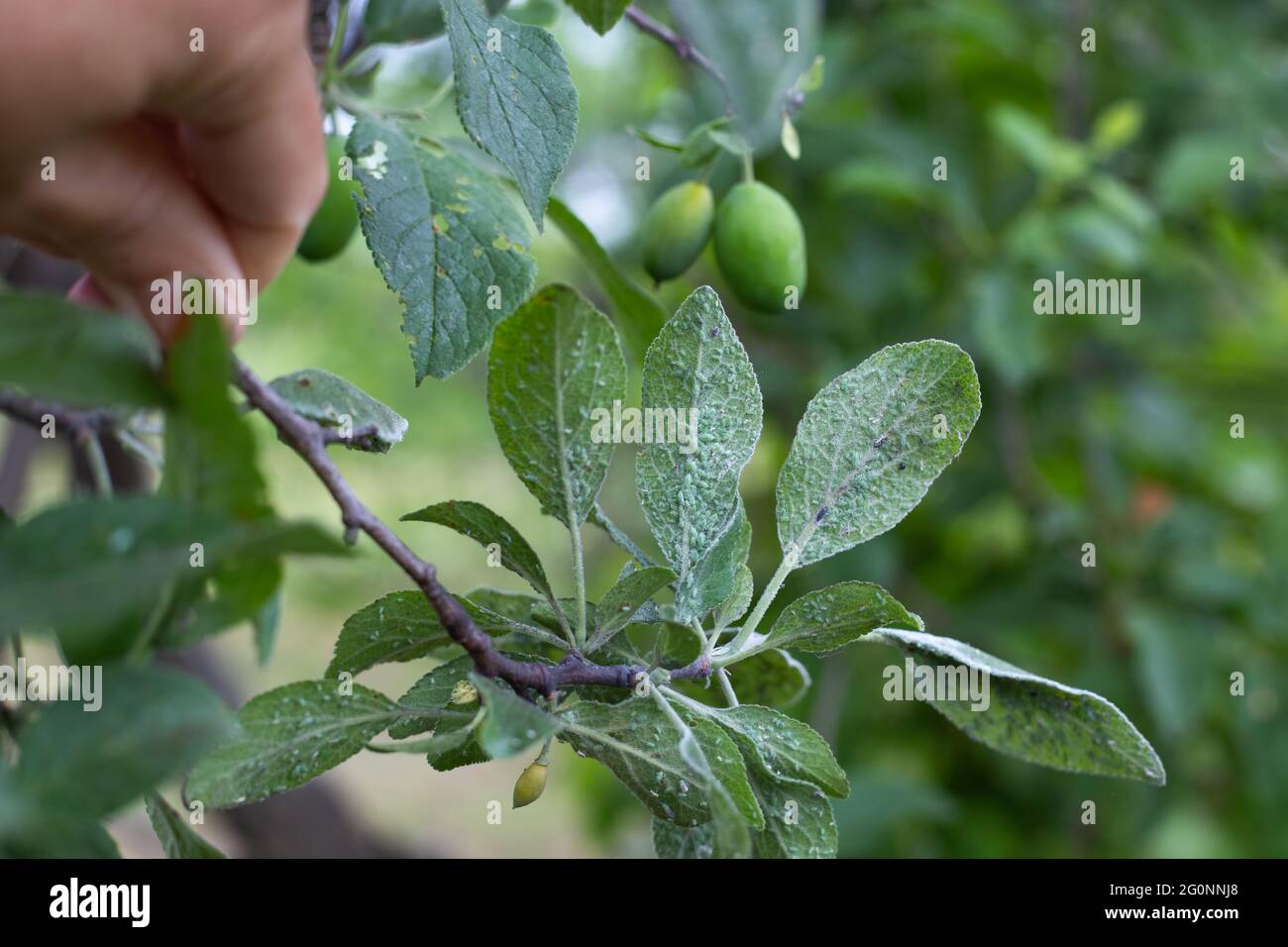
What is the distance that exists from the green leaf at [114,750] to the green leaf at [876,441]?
0.21m

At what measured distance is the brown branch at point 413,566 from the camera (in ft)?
1.11

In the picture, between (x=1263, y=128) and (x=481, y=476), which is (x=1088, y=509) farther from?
(x=481, y=476)

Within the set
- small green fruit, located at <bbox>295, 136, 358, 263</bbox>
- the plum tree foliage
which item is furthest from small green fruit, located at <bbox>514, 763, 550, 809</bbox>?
small green fruit, located at <bbox>295, 136, 358, 263</bbox>

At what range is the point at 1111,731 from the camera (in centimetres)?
38

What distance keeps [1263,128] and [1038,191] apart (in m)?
0.25

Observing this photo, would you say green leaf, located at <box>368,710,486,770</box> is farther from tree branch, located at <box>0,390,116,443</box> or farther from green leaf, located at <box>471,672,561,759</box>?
tree branch, located at <box>0,390,116,443</box>

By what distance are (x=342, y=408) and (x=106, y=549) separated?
0.18 m

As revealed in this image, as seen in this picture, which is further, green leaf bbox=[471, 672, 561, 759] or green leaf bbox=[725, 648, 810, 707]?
green leaf bbox=[725, 648, 810, 707]

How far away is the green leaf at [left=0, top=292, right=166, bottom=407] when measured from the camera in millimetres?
259

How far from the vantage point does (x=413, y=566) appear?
1.11ft

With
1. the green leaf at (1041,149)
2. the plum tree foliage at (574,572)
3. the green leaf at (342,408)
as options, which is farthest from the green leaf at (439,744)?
the green leaf at (1041,149)

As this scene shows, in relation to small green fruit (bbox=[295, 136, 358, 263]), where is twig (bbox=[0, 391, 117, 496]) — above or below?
below

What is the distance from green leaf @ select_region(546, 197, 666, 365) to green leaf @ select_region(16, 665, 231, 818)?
0.32 metres

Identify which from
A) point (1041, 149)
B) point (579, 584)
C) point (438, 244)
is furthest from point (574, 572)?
point (1041, 149)
